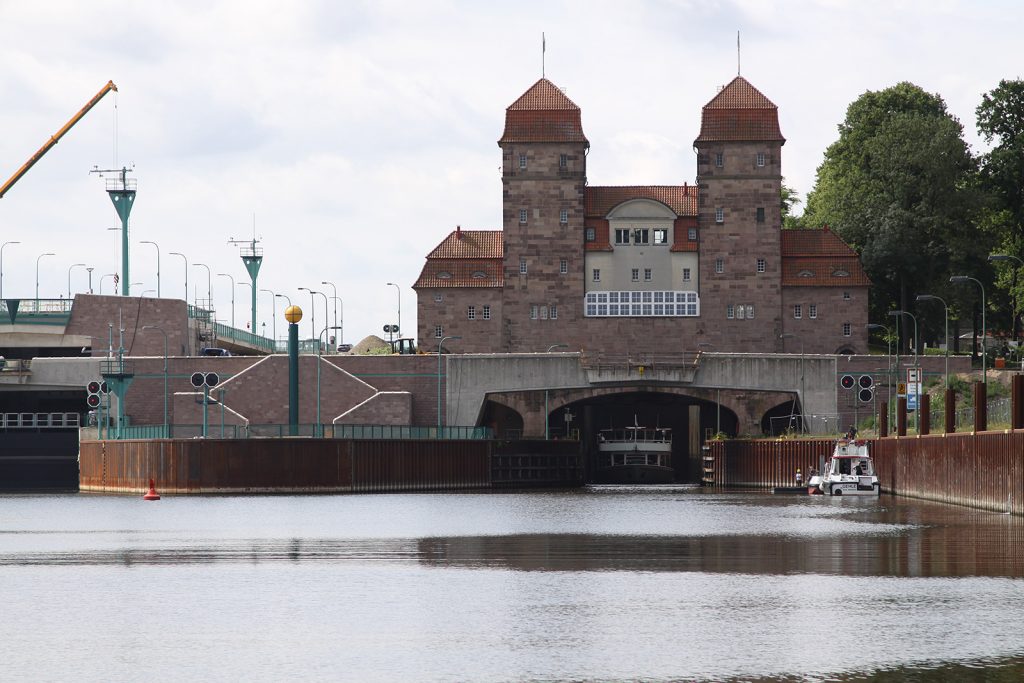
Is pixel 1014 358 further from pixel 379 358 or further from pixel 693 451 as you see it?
pixel 379 358

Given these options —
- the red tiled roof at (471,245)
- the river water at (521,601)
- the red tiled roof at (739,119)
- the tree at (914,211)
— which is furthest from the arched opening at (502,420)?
the river water at (521,601)

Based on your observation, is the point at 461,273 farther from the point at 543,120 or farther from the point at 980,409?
the point at 980,409

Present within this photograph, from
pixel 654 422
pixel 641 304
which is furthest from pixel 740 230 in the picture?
pixel 654 422

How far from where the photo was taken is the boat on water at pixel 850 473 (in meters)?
107

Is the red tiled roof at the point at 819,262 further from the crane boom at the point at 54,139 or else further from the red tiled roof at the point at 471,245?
the crane boom at the point at 54,139

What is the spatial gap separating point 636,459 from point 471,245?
977 inches

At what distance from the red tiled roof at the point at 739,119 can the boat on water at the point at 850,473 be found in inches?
1723

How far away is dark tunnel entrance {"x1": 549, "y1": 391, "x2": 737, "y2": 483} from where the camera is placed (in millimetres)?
158125

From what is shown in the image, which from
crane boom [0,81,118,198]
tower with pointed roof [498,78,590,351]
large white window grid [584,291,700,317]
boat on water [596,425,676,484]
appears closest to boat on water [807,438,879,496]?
large white window grid [584,291,700,317]

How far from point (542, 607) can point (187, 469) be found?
74.0 meters

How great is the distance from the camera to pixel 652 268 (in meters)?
148

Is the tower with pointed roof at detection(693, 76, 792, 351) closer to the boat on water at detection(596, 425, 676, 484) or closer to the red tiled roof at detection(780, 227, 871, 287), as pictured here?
the red tiled roof at detection(780, 227, 871, 287)

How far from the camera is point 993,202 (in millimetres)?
140750

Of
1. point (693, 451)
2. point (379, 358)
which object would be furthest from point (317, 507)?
point (693, 451)
